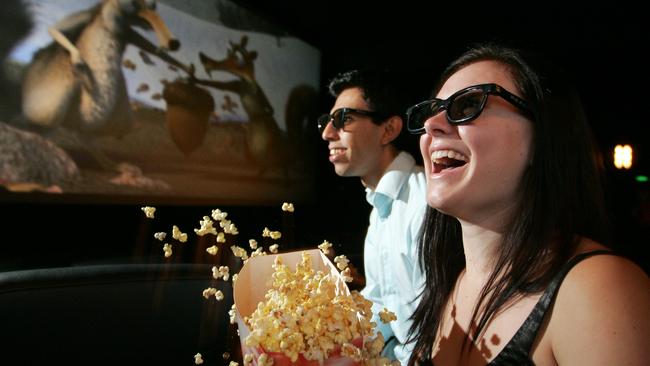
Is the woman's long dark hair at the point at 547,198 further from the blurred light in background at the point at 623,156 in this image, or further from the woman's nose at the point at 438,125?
the blurred light in background at the point at 623,156

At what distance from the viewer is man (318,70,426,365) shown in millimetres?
2250

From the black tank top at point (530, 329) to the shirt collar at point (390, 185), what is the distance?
1489 millimetres

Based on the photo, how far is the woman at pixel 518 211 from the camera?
37.4 inches

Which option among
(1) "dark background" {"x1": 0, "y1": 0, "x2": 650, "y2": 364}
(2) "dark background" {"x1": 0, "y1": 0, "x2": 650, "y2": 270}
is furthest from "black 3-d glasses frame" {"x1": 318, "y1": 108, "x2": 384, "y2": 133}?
(2) "dark background" {"x1": 0, "y1": 0, "x2": 650, "y2": 270}

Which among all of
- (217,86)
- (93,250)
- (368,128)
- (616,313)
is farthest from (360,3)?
(616,313)

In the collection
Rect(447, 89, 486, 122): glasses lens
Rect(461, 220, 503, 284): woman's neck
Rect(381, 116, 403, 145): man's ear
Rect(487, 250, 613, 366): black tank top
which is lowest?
Rect(487, 250, 613, 366): black tank top

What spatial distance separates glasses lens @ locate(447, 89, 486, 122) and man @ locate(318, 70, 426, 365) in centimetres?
107

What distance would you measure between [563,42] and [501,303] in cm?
638

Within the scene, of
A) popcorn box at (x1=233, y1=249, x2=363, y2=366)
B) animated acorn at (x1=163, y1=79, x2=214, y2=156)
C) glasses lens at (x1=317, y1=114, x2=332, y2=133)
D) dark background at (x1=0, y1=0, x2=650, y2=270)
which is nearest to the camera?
popcorn box at (x1=233, y1=249, x2=363, y2=366)

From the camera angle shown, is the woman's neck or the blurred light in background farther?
the blurred light in background

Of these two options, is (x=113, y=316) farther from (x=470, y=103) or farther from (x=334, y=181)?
(x=334, y=181)

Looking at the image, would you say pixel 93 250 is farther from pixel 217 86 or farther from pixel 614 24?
pixel 614 24

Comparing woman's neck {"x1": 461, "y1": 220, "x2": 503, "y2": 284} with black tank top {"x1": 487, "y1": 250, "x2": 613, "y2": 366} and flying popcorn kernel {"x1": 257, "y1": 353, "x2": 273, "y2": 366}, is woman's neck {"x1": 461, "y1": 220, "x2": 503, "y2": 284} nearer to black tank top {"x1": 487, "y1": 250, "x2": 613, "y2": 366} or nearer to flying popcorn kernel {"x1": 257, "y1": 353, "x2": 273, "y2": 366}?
black tank top {"x1": 487, "y1": 250, "x2": 613, "y2": 366}

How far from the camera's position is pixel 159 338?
1451mm
